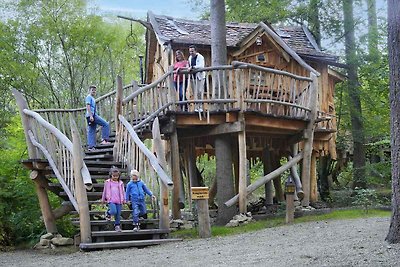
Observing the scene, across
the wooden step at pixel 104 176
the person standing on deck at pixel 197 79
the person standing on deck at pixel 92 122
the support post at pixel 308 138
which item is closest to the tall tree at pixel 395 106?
the person standing on deck at pixel 197 79

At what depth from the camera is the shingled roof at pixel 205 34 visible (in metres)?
16.1

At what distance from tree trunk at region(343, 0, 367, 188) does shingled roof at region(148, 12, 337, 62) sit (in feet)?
5.69

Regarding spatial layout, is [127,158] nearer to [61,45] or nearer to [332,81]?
[332,81]

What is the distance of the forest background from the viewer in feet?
Result: 63.5

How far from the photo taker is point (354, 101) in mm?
19531

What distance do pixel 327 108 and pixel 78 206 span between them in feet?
35.4

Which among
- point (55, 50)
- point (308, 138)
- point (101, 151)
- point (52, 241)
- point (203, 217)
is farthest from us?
point (55, 50)

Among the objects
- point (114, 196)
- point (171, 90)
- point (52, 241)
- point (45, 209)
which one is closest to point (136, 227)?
point (114, 196)

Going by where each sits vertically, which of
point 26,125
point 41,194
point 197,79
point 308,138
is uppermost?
point 197,79

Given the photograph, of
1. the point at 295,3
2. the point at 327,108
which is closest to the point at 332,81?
the point at 327,108

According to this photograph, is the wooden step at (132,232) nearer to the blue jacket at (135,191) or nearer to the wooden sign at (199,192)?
the blue jacket at (135,191)

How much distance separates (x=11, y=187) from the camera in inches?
492

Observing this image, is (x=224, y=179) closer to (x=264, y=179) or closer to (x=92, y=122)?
(x=264, y=179)

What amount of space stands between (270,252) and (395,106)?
2756 mm
